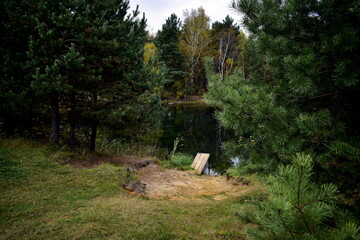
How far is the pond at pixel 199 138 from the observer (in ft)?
35.7

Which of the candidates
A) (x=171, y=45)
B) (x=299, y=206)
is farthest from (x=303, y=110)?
(x=171, y=45)

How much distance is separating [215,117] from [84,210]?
99.1 inches

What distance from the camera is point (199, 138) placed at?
49.6 feet

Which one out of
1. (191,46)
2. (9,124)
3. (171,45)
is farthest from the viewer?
(191,46)

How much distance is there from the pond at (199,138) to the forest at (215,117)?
2.48 m

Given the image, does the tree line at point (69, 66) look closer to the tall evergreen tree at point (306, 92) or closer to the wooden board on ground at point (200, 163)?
the wooden board on ground at point (200, 163)

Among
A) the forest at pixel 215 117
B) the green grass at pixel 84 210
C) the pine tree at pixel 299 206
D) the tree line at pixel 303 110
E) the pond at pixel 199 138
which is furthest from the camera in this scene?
the pond at pixel 199 138

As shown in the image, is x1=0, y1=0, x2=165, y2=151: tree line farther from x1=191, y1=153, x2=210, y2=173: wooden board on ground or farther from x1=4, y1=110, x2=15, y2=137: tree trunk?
x1=191, y1=153, x2=210, y2=173: wooden board on ground

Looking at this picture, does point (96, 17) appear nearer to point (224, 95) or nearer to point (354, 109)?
point (224, 95)

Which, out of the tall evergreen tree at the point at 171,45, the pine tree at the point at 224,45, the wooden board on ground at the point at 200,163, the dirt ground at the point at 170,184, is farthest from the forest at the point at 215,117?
the pine tree at the point at 224,45

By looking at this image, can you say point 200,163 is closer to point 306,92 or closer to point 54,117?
point 54,117

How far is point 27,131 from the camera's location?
6.85m

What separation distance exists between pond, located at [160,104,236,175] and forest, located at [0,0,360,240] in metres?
2.48

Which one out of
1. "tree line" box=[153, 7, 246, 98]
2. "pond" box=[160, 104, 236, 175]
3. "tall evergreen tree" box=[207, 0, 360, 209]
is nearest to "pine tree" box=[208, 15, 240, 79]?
"tree line" box=[153, 7, 246, 98]
